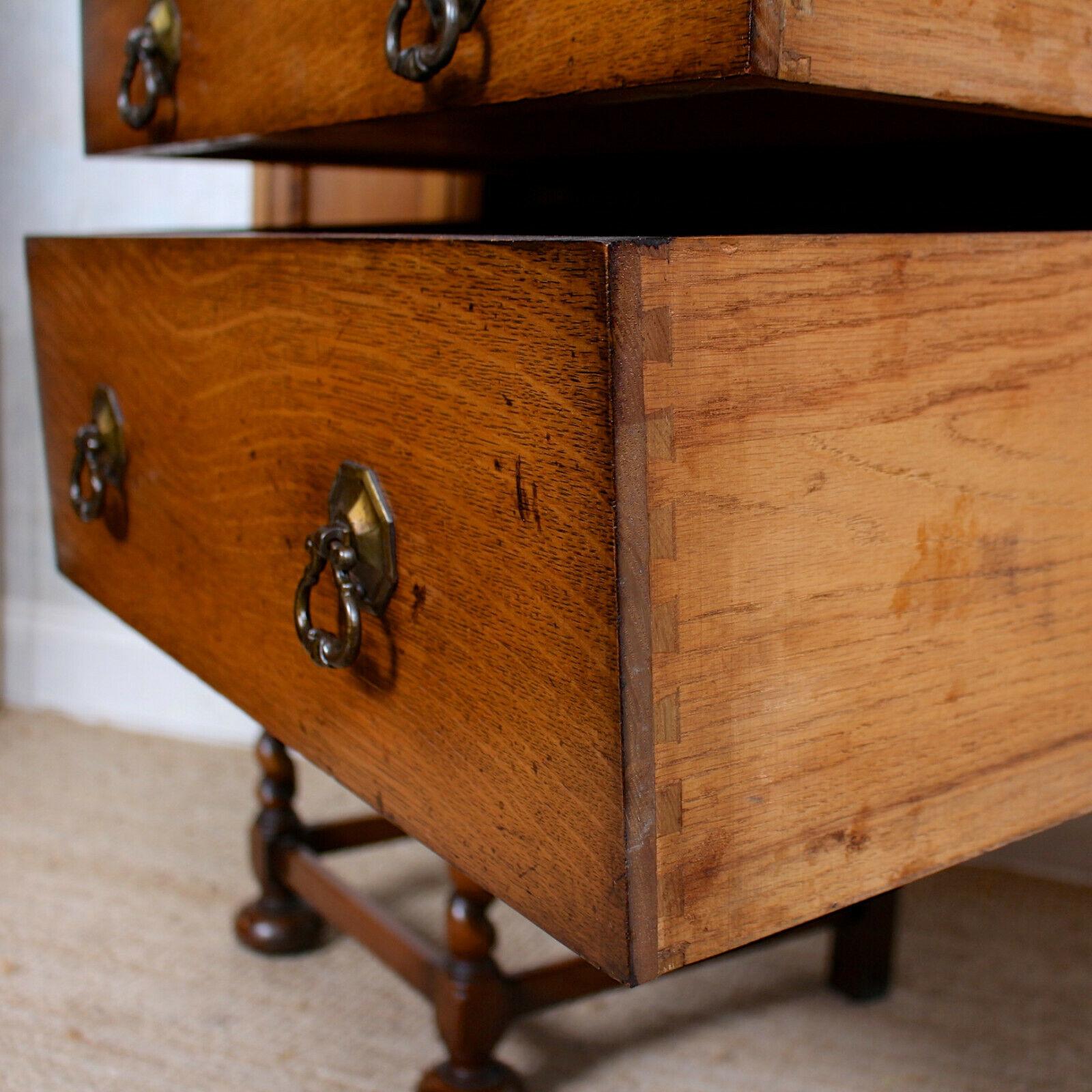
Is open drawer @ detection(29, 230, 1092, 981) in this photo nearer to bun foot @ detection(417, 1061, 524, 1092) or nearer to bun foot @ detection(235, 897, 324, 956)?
bun foot @ detection(417, 1061, 524, 1092)

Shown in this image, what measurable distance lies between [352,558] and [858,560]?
0.17 metres

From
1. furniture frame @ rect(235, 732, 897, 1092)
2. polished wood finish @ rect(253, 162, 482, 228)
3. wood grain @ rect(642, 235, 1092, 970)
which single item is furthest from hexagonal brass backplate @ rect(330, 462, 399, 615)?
polished wood finish @ rect(253, 162, 482, 228)

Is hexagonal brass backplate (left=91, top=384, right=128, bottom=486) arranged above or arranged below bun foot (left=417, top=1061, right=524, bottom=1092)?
above

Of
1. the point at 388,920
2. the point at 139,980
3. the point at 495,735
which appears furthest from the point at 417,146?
the point at 139,980

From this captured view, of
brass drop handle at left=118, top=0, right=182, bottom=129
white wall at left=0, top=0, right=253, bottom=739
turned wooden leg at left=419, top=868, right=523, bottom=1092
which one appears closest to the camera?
brass drop handle at left=118, top=0, right=182, bottom=129

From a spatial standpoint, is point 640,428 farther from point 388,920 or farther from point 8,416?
point 8,416

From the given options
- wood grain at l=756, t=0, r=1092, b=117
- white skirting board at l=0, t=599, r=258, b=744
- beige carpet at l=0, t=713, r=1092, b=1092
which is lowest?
beige carpet at l=0, t=713, r=1092, b=1092

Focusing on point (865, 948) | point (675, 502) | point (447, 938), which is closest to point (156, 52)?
point (675, 502)

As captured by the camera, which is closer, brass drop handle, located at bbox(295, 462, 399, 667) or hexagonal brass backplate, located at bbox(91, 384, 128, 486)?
brass drop handle, located at bbox(295, 462, 399, 667)

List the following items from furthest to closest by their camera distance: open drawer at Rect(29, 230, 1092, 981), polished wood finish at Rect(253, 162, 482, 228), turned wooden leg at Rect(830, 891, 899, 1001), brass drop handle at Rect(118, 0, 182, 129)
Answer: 1. polished wood finish at Rect(253, 162, 482, 228)
2. turned wooden leg at Rect(830, 891, 899, 1001)
3. brass drop handle at Rect(118, 0, 182, 129)
4. open drawer at Rect(29, 230, 1092, 981)

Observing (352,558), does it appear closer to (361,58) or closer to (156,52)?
(361,58)

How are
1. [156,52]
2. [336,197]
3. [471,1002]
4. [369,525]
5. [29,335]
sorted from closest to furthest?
[369,525] < [156,52] < [471,1002] < [336,197] < [29,335]

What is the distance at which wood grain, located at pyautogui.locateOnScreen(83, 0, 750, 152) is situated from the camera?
0.34m

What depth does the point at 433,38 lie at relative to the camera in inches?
17.3
